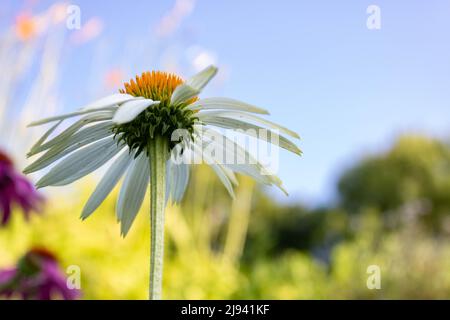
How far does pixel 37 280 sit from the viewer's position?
951 mm

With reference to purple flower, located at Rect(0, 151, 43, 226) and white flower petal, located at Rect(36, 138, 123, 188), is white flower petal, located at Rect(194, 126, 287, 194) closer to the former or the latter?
white flower petal, located at Rect(36, 138, 123, 188)

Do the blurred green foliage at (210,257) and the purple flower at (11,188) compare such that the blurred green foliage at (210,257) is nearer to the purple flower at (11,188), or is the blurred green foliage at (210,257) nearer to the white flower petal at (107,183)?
the purple flower at (11,188)

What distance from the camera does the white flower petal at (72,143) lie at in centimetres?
42

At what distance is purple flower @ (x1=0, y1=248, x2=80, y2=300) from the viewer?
0.92m

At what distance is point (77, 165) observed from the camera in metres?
0.47

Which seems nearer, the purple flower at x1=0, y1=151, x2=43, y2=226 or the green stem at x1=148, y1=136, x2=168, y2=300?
the green stem at x1=148, y1=136, x2=168, y2=300

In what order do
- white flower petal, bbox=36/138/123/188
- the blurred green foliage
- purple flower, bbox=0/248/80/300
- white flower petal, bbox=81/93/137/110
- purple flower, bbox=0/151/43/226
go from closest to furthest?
white flower petal, bbox=81/93/137/110
white flower petal, bbox=36/138/123/188
purple flower, bbox=0/248/80/300
purple flower, bbox=0/151/43/226
the blurred green foliage

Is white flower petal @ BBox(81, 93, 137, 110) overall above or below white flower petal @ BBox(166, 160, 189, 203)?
above

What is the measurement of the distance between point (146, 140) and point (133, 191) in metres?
0.06

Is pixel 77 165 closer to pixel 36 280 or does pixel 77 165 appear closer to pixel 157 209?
pixel 157 209

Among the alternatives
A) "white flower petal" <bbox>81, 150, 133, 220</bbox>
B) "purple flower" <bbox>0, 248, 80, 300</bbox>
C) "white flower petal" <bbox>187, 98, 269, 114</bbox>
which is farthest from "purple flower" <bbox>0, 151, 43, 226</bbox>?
"white flower petal" <bbox>187, 98, 269, 114</bbox>

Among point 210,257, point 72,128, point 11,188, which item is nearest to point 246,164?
point 72,128
